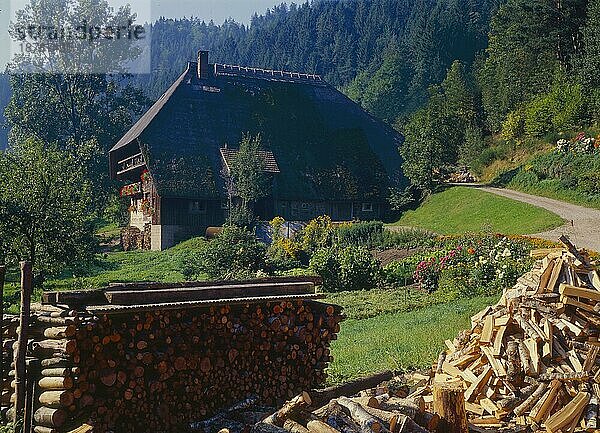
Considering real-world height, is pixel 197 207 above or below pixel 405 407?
below

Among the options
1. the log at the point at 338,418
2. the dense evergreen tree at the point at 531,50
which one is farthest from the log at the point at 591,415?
the dense evergreen tree at the point at 531,50

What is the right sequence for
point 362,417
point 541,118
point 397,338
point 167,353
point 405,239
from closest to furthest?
point 362,417 → point 167,353 → point 397,338 → point 405,239 → point 541,118

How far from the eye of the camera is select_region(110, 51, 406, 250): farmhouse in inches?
1441

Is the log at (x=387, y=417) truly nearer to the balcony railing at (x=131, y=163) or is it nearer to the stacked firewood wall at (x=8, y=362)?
the stacked firewood wall at (x=8, y=362)

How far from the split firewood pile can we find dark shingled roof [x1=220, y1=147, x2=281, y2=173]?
95.3ft

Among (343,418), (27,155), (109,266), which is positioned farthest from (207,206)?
(343,418)

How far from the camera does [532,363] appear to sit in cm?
794

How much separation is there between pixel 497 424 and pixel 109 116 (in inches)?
2013

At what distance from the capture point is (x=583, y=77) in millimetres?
42781

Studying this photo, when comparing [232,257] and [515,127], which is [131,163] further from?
[515,127]

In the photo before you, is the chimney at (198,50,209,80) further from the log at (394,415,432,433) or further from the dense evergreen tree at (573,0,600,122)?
the log at (394,415,432,433)

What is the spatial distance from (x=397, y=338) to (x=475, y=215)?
21.9 metres

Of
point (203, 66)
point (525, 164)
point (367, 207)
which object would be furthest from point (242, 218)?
point (525, 164)

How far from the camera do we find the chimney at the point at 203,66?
4203 cm
